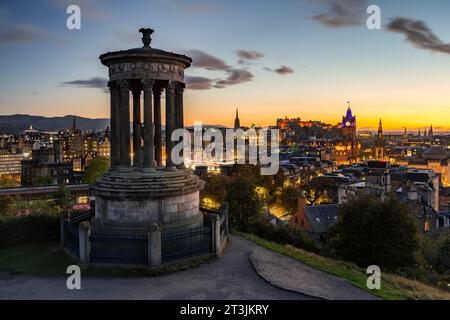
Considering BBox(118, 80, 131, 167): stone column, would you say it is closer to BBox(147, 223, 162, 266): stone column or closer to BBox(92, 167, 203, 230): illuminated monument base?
→ BBox(92, 167, 203, 230): illuminated monument base

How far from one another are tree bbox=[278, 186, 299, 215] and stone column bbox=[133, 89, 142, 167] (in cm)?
5052

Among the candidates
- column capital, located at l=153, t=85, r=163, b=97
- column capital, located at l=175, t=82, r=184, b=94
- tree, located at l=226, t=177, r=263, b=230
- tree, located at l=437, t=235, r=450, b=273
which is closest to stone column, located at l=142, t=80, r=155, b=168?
column capital, located at l=175, t=82, r=184, b=94

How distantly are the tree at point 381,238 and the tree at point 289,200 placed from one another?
133 feet

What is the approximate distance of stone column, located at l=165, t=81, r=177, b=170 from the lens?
20.9m

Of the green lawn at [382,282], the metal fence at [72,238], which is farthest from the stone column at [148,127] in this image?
the green lawn at [382,282]

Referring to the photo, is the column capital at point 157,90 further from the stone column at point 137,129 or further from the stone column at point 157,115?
the stone column at point 137,129

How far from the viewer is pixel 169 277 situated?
624 inches

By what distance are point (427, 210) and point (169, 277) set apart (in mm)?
55260

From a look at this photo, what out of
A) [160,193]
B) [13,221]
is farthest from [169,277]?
[13,221]

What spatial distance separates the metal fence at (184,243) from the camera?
17.0 m

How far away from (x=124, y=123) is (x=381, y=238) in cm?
1951

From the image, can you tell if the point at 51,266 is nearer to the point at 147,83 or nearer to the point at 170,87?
the point at 147,83

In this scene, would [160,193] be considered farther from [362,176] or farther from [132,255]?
[362,176]
